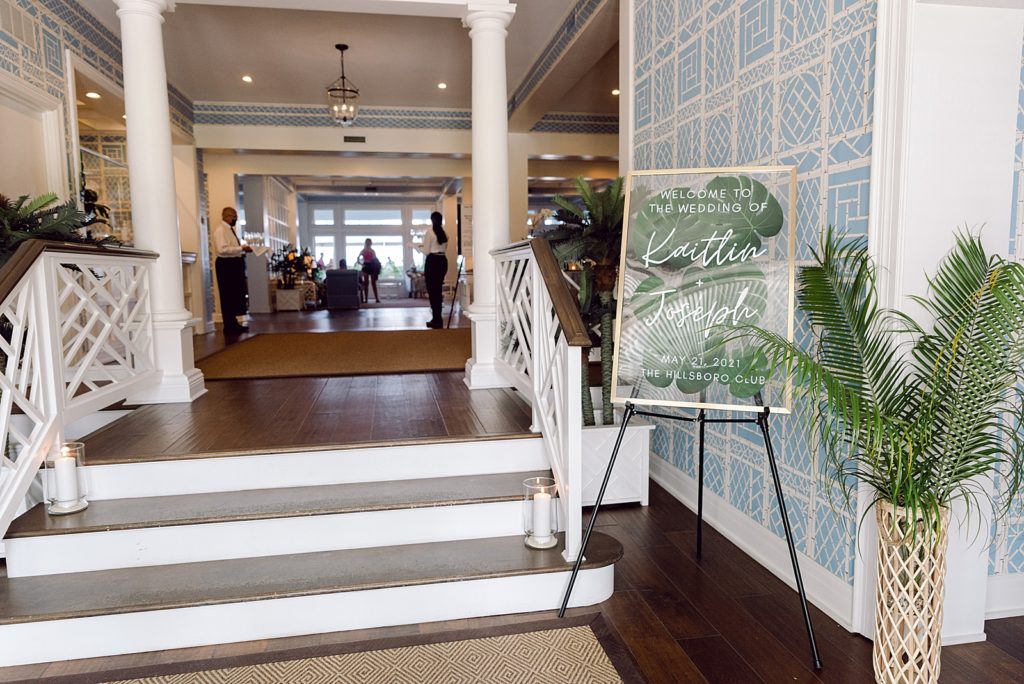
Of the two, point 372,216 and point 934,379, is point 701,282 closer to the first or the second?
point 934,379

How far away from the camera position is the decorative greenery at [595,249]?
3059 millimetres

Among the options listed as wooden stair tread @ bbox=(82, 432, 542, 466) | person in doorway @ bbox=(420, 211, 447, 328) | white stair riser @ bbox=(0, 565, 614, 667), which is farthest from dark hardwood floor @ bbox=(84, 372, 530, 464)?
person in doorway @ bbox=(420, 211, 447, 328)

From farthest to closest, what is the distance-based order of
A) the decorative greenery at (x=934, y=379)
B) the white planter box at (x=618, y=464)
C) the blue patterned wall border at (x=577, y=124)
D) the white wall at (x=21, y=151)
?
the blue patterned wall border at (x=577, y=124) → the white wall at (x=21, y=151) → the white planter box at (x=618, y=464) → the decorative greenery at (x=934, y=379)

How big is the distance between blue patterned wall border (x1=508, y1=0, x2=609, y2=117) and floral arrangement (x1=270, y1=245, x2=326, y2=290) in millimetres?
6285

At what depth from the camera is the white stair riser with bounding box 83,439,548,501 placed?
8.84ft

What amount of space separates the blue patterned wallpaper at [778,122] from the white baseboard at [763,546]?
45 mm

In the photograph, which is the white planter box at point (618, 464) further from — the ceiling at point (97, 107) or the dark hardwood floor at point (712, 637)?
the ceiling at point (97, 107)

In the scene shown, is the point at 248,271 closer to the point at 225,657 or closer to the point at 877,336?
the point at 225,657

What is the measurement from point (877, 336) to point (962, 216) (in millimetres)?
445

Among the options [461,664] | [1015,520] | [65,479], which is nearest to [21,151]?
[65,479]

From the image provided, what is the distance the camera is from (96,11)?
5570mm

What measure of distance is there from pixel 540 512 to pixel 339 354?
3901 millimetres

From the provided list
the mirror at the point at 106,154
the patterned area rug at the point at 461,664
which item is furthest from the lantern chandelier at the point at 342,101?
the patterned area rug at the point at 461,664

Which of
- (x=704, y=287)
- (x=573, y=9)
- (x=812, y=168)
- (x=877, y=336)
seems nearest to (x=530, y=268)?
(x=704, y=287)
